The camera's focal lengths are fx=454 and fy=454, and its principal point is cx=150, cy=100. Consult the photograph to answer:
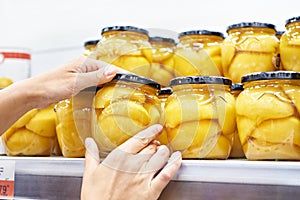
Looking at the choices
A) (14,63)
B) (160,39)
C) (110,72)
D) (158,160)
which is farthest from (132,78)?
(14,63)

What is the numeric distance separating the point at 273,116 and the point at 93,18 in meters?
1.04

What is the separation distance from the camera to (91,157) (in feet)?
2.53

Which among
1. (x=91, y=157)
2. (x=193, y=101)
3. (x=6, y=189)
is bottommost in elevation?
(x=6, y=189)

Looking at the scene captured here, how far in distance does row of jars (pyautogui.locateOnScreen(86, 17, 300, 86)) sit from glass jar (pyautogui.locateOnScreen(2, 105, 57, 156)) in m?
0.19

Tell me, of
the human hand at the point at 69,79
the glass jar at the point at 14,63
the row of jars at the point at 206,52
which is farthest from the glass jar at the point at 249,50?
the glass jar at the point at 14,63

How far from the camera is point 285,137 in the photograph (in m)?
0.70

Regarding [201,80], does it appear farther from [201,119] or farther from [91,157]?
[91,157]

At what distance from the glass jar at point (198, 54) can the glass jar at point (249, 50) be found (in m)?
0.03

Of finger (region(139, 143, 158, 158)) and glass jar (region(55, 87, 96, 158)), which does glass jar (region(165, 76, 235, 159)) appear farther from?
glass jar (region(55, 87, 96, 158))

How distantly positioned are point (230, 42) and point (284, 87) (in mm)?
194

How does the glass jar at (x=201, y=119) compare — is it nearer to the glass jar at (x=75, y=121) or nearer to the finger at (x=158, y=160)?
the finger at (x=158, y=160)

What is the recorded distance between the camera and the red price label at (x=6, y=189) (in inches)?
34.8

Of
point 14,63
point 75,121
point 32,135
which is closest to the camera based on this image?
point 75,121

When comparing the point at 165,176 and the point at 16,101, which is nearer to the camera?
the point at 165,176
